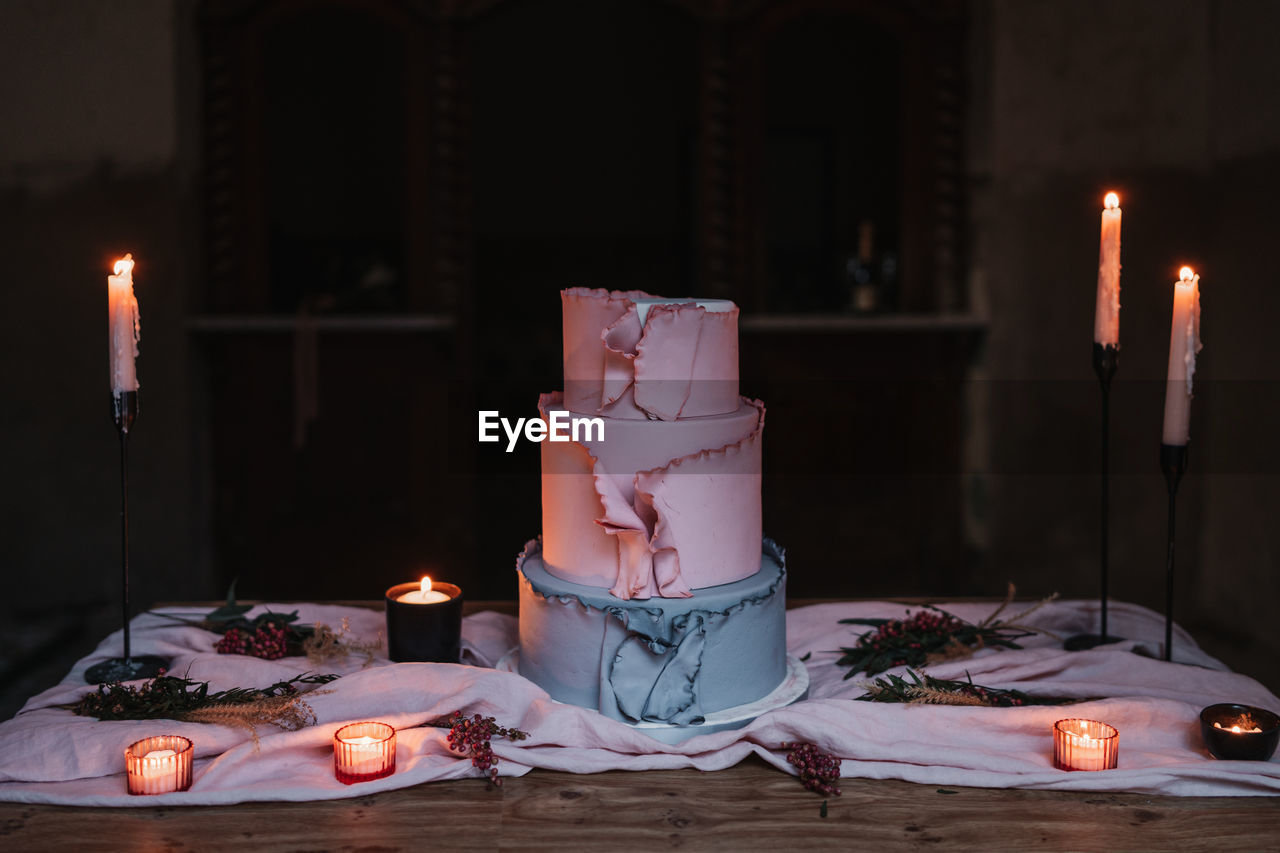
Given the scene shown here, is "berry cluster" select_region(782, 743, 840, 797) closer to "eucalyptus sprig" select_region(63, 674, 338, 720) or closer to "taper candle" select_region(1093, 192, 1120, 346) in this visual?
"eucalyptus sprig" select_region(63, 674, 338, 720)

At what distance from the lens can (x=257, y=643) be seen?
1.87 meters

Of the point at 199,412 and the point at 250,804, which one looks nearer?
the point at 250,804

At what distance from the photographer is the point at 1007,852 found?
50.7 inches

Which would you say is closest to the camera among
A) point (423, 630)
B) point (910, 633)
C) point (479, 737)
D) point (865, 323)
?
point (479, 737)

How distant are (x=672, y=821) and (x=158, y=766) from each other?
0.66m

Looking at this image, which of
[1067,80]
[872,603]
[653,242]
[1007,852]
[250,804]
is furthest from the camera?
[653,242]

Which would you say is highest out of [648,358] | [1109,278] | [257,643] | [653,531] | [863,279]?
[863,279]

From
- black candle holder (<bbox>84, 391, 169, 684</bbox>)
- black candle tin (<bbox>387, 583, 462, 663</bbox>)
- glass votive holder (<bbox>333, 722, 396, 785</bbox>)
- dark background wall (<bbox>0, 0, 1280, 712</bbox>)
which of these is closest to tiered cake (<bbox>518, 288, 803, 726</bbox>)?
black candle tin (<bbox>387, 583, 462, 663</bbox>)

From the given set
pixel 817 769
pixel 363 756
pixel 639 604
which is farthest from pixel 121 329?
pixel 817 769

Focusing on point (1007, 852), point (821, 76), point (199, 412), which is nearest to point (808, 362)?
point (821, 76)

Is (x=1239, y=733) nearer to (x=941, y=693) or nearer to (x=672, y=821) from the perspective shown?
(x=941, y=693)

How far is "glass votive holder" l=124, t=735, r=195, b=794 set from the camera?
1394 millimetres

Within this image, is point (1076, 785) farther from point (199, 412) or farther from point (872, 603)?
point (199, 412)

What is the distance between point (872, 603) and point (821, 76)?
11.4 feet
